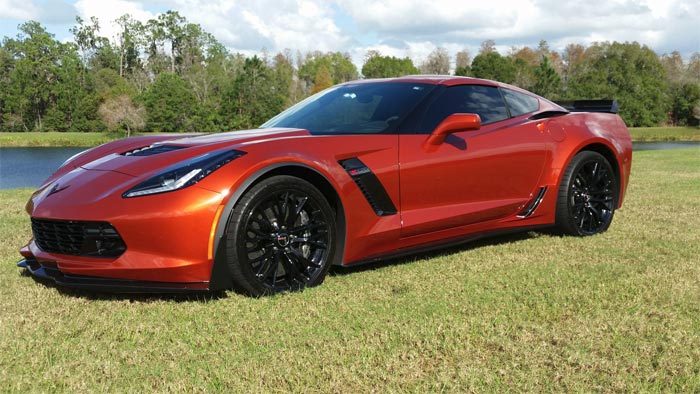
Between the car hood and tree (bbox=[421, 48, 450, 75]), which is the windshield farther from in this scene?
tree (bbox=[421, 48, 450, 75])

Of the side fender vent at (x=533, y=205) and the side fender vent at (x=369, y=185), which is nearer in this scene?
the side fender vent at (x=369, y=185)

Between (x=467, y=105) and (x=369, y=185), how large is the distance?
133cm

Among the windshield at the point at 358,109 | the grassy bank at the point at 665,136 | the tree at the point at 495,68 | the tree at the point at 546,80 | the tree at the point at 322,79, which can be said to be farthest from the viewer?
the tree at the point at 322,79

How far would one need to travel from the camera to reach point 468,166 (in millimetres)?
4402

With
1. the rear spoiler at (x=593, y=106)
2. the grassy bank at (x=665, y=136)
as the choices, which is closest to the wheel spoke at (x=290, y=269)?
the rear spoiler at (x=593, y=106)

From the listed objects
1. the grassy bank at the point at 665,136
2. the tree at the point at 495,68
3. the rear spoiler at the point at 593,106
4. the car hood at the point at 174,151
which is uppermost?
the tree at the point at 495,68

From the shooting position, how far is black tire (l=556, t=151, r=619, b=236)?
17.1 feet

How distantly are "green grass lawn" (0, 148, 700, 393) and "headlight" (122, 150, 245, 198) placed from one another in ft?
2.22

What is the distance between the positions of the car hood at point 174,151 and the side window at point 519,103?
196cm

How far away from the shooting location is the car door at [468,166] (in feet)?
13.5

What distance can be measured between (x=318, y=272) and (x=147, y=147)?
1.47 metres

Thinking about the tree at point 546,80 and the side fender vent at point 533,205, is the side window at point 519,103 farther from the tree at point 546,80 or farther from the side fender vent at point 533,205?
the tree at point 546,80

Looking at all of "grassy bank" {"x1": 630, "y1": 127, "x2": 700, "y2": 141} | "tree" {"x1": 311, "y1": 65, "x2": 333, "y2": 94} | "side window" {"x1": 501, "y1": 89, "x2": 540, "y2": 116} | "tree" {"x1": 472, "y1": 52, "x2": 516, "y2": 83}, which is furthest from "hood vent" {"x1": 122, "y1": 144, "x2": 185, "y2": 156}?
"tree" {"x1": 311, "y1": 65, "x2": 333, "y2": 94}

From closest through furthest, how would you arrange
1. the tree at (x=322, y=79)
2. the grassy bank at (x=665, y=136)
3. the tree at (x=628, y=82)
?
the grassy bank at (x=665, y=136)
the tree at (x=628, y=82)
the tree at (x=322, y=79)
